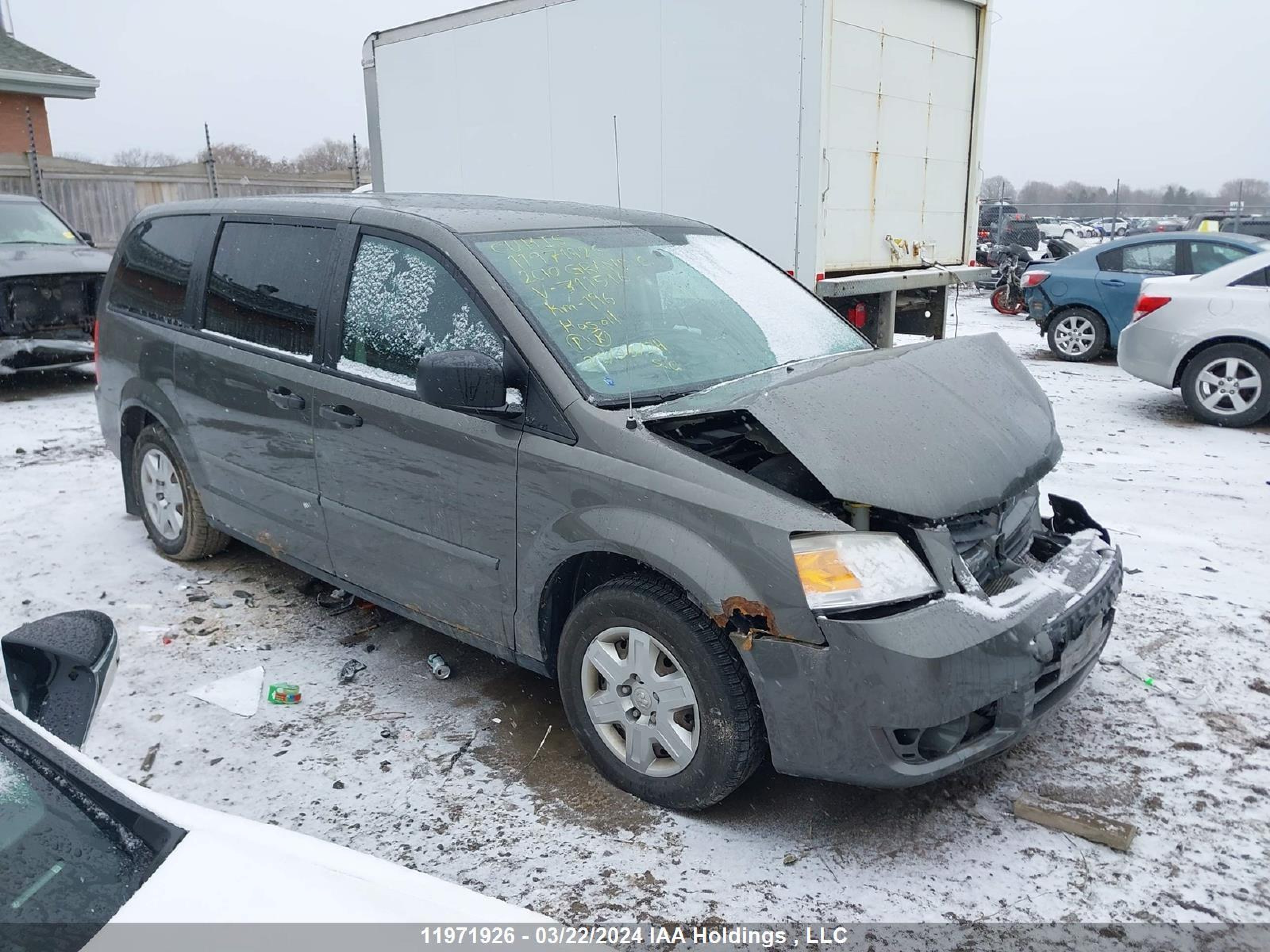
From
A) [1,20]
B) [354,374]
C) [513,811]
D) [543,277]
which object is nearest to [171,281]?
[354,374]

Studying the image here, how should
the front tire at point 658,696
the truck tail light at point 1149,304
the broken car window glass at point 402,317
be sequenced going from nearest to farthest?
the front tire at point 658,696 < the broken car window glass at point 402,317 < the truck tail light at point 1149,304

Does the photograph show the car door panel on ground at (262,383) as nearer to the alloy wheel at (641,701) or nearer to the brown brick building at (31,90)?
the alloy wheel at (641,701)

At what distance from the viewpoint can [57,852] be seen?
160 centimetres

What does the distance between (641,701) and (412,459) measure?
1.25 metres

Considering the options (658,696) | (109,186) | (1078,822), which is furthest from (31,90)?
(1078,822)

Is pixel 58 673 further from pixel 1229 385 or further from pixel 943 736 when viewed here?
pixel 1229 385

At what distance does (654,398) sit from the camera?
10.7 ft

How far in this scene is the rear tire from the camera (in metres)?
4.96

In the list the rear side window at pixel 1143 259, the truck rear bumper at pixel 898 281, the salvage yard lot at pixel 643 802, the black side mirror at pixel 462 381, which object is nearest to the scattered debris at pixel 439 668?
the salvage yard lot at pixel 643 802

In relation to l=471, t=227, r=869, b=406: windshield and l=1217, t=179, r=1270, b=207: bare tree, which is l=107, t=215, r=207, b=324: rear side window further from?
l=1217, t=179, r=1270, b=207: bare tree

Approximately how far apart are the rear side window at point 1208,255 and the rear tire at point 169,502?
1088cm

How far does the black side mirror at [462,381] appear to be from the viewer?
10.1 ft

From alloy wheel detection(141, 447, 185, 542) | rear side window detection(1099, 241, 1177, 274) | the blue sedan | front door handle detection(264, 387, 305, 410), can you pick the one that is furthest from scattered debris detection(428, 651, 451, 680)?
rear side window detection(1099, 241, 1177, 274)

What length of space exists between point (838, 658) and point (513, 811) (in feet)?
3.92
